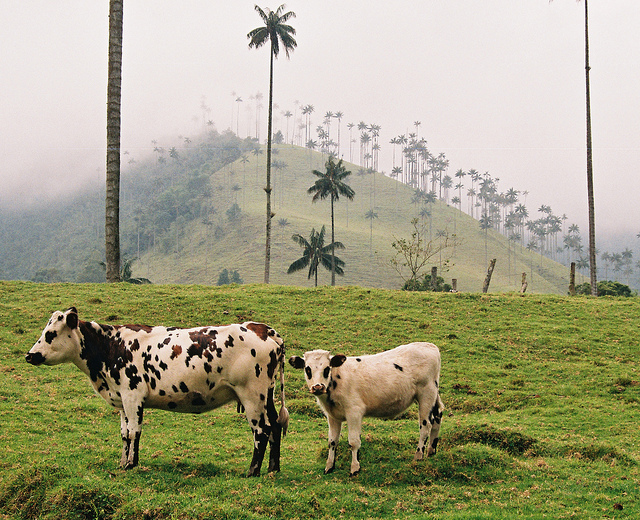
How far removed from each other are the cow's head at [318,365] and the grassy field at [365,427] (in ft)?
5.23

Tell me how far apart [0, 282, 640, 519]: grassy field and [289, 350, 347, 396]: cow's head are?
159 centimetres

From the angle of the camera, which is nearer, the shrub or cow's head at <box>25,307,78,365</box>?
cow's head at <box>25,307,78,365</box>

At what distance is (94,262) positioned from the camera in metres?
128

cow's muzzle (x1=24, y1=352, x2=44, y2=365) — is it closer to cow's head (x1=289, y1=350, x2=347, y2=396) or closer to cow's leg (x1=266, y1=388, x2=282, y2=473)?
cow's leg (x1=266, y1=388, x2=282, y2=473)

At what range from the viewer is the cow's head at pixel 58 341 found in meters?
10.1

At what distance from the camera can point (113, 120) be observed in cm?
2502

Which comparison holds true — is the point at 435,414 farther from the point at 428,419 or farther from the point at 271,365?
the point at 271,365

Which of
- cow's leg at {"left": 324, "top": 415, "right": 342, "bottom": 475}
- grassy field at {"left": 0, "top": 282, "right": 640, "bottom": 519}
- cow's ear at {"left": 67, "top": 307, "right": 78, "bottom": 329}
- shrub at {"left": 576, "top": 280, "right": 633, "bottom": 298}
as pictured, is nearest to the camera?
grassy field at {"left": 0, "top": 282, "right": 640, "bottom": 519}

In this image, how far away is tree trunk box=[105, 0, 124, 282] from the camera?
24.7 m

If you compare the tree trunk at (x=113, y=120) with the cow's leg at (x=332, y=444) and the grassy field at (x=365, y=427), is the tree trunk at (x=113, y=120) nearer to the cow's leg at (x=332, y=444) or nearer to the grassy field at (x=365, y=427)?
the grassy field at (x=365, y=427)

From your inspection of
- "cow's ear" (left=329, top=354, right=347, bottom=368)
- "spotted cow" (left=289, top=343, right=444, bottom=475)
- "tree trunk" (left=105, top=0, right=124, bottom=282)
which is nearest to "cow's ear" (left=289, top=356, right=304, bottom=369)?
"spotted cow" (left=289, top=343, right=444, bottom=475)

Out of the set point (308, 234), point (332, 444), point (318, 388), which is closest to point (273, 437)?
point (332, 444)

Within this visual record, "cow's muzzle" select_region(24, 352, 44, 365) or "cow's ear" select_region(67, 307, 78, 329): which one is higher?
"cow's ear" select_region(67, 307, 78, 329)

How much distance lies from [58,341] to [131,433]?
2115mm
